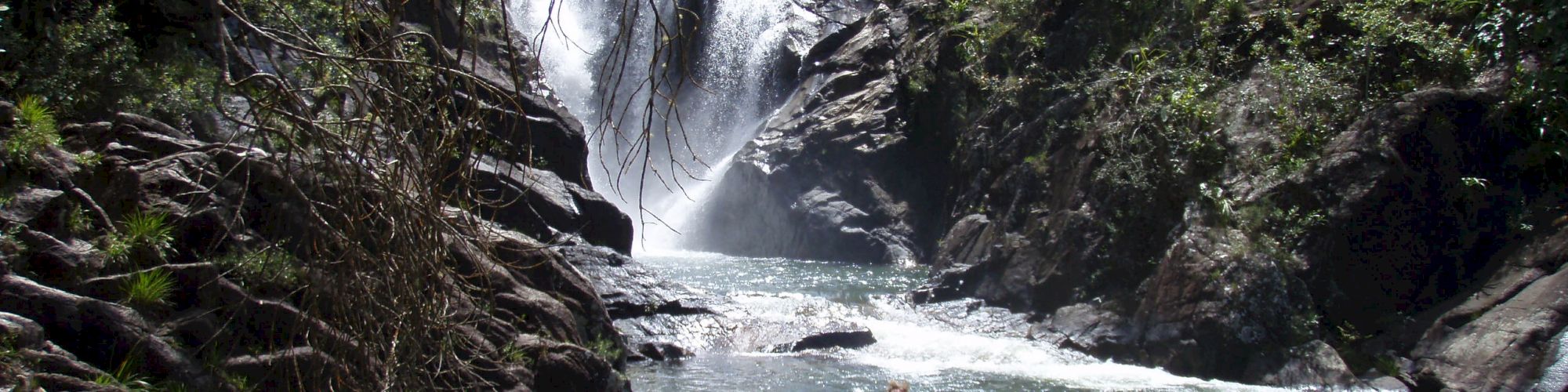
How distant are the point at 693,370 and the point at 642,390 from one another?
1.27 metres

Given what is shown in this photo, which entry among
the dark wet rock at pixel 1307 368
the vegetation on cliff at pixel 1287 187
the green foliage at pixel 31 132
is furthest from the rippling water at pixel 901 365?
the green foliage at pixel 31 132

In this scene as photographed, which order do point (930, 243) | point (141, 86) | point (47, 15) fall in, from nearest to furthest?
point (47, 15) < point (141, 86) < point (930, 243)

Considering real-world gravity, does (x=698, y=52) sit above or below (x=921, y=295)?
above

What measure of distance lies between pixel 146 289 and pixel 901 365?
7.98 meters

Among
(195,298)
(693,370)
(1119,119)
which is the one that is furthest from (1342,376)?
(195,298)

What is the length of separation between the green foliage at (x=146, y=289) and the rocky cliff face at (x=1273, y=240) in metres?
9.67

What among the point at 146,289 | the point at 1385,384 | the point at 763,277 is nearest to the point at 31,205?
the point at 146,289

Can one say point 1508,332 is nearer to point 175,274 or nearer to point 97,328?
point 175,274

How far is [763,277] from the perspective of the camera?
18219mm

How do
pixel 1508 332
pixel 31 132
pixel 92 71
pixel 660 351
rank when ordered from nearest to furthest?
pixel 31 132 < pixel 92 71 < pixel 1508 332 < pixel 660 351

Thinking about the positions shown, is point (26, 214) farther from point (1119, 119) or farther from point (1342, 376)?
point (1119, 119)

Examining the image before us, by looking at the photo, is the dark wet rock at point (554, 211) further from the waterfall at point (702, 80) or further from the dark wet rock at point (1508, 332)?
the waterfall at point (702, 80)

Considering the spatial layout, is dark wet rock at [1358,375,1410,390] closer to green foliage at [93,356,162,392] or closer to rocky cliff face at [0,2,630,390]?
rocky cliff face at [0,2,630,390]

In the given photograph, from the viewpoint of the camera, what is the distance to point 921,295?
15320mm
